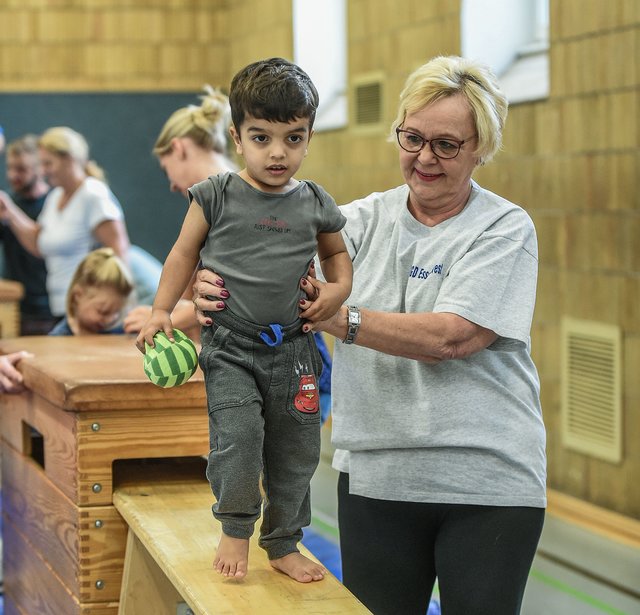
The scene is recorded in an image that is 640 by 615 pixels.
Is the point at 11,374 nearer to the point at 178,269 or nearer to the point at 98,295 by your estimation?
the point at 98,295

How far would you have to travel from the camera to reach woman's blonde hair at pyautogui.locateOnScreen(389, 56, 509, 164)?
2008 millimetres

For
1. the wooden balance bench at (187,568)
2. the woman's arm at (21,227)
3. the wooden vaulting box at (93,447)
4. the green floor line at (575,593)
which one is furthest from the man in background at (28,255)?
the wooden balance bench at (187,568)

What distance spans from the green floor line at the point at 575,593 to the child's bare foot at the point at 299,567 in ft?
6.40

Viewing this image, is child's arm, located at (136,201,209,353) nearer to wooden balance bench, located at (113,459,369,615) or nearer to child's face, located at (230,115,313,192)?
child's face, located at (230,115,313,192)

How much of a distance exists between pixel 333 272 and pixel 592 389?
2.56 metres

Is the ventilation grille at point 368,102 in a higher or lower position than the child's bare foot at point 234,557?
higher

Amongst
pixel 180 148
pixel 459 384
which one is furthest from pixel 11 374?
pixel 459 384

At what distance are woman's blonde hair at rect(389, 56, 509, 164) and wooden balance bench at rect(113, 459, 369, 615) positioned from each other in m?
0.83

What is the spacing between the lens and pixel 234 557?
1861mm

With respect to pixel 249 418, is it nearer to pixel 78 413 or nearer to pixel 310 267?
pixel 310 267

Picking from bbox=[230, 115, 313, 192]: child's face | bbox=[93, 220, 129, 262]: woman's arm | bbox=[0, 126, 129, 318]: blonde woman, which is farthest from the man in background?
bbox=[230, 115, 313, 192]: child's face

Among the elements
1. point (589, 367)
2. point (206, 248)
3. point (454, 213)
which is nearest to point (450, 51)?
point (589, 367)

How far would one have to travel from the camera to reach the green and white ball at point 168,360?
1875 mm

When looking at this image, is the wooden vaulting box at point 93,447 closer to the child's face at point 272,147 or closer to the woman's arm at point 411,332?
the woman's arm at point 411,332
